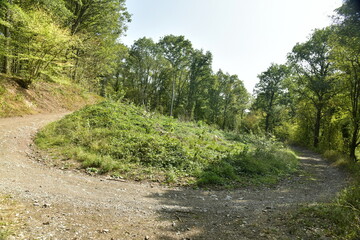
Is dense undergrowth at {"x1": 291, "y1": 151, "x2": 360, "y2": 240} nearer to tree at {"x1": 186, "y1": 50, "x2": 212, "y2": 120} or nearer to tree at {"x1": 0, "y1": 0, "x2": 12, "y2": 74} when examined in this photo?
tree at {"x1": 0, "y1": 0, "x2": 12, "y2": 74}

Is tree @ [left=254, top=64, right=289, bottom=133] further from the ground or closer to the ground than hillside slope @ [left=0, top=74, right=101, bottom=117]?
further from the ground

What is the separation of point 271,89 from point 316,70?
12578 millimetres

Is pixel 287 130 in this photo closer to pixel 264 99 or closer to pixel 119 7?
pixel 264 99

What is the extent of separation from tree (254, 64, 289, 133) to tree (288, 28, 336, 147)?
1030 cm

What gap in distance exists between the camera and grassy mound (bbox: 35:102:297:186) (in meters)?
7.53

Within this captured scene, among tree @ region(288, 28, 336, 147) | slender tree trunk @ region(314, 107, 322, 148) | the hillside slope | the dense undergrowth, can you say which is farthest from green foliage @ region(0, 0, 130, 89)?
slender tree trunk @ region(314, 107, 322, 148)

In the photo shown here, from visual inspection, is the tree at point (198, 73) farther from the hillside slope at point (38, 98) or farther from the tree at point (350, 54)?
the tree at point (350, 54)

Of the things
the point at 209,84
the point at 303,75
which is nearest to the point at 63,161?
the point at 303,75

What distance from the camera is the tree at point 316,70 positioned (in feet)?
→ 69.2

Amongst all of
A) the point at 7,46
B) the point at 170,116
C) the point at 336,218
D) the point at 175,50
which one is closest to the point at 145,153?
the point at 336,218

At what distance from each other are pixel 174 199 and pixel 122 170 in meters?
2.70

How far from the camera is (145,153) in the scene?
860 centimetres

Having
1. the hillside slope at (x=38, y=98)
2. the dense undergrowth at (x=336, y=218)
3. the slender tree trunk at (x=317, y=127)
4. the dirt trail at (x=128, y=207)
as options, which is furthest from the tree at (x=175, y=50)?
the dense undergrowth at (x=336, y=218)

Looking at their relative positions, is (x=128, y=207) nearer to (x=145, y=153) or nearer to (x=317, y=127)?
(x=145, y=153)
